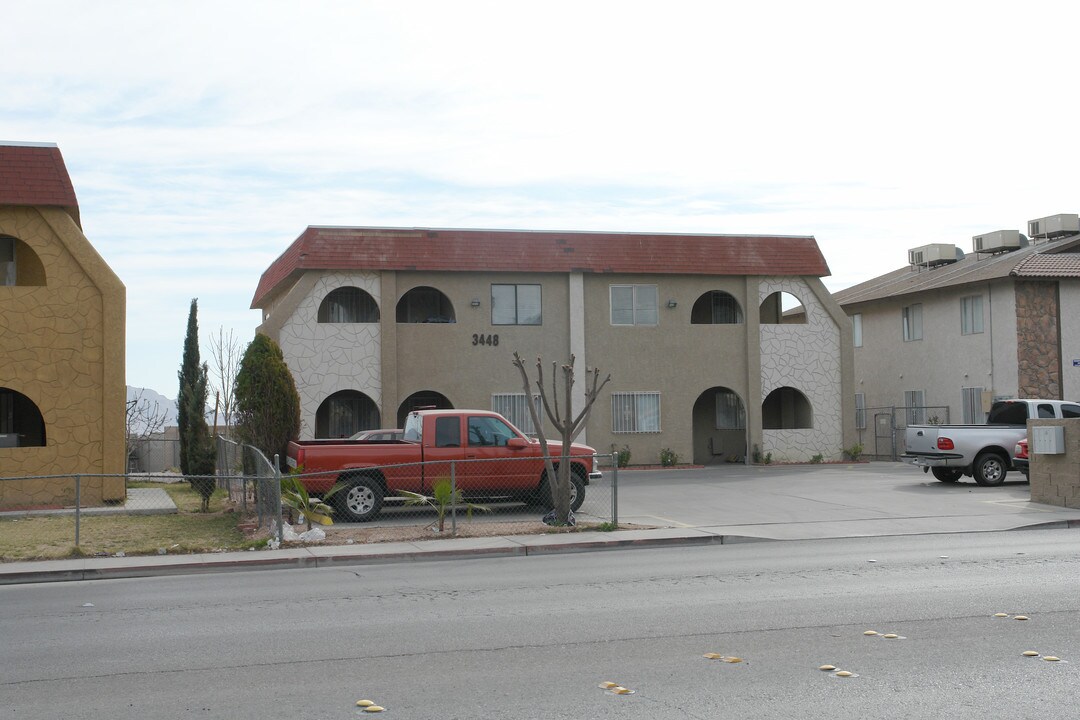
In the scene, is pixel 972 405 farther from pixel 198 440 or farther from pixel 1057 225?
pixel 198 440

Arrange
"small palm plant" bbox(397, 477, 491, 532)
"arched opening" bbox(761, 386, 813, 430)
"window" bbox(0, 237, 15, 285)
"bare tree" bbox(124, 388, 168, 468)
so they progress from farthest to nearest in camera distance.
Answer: "arched opening" bbox(761, 386, 813, 430) → "bare tree" bbox(124, 388, 168, 468) → "window" bbox(0, 237, 15, 285) → "small palm plant" bbox(397, 477, 491, 532)

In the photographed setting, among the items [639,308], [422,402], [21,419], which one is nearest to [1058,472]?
[639,308]

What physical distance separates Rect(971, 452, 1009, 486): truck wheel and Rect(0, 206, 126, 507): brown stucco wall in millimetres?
17993

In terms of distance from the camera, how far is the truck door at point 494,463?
61.6 feet

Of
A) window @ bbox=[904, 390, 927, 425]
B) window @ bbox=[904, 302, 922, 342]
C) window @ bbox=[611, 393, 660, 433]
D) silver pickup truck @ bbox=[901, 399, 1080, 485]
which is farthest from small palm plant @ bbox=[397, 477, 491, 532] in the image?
window @ bbox=[904, 302, 922, 342]

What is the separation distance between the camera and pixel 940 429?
24.8 metres

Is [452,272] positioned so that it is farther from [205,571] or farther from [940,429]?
[205,571]

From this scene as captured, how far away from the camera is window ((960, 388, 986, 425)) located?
34781 millimetres

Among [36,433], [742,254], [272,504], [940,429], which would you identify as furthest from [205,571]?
[742,254]

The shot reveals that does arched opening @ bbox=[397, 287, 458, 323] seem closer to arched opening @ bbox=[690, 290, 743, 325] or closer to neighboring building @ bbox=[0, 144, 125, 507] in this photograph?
arched opening @ bbox=[690, 290, 743, 325]

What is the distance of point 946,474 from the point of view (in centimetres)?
2544

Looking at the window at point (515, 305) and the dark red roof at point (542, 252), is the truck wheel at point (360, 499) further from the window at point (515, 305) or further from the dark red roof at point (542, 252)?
the window at point (515, 305)

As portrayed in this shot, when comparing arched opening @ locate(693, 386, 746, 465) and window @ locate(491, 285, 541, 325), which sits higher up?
window @ locate(491, 285, 541, 325)

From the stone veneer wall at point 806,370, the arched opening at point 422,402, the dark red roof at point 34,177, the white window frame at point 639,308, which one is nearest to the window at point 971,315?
the stone veneer wall at point 806,370
